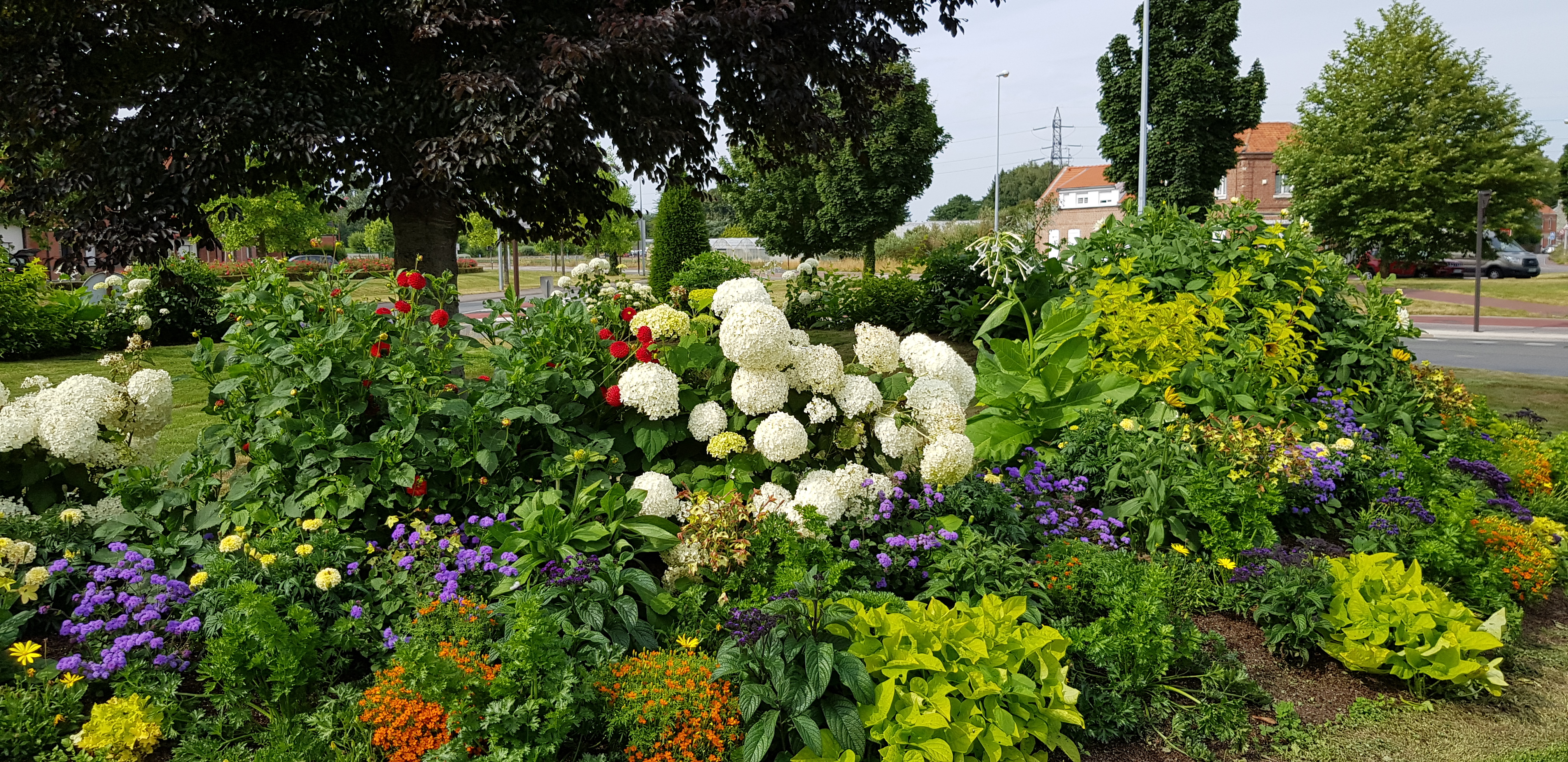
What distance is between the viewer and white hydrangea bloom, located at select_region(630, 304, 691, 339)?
3.25 m

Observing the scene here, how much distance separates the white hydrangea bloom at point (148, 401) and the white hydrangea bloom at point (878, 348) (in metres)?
2.63

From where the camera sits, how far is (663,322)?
10.7 ft

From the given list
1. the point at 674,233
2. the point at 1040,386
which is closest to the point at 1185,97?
the point at 674,233

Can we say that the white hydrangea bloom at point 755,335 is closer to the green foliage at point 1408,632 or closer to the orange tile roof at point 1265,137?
the green foliage at point 1408,632

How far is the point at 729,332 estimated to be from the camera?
10.0 feet

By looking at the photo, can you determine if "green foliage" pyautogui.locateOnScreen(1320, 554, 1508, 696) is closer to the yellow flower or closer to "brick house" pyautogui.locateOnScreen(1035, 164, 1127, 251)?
the yellow flower

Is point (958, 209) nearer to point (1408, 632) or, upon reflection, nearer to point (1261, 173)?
point (1261, 173)

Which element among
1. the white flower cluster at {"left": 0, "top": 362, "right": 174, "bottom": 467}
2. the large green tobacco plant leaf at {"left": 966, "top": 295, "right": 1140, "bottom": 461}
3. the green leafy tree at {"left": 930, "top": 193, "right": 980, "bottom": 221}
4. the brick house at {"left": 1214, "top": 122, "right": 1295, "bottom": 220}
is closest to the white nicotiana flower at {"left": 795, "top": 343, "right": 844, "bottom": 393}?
the large green tobacco plant leaf at {"left": 966, "top": 295, "right": 1140, "bottom": 461}

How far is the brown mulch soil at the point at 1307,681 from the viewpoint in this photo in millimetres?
2932

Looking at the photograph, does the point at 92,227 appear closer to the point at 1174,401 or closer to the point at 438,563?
the point at 438,563

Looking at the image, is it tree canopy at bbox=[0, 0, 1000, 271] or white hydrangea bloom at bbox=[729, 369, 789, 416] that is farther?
tree canopy at bbox=[0, 0, 1000, 271]

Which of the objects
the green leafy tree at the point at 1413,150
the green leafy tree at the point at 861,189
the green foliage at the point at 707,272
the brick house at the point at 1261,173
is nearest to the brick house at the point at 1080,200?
the brick house at the point at 1261,173

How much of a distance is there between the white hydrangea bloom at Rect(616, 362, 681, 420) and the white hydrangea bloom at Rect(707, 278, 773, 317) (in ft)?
1.25

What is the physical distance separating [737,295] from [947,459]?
3.33ft
